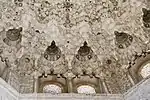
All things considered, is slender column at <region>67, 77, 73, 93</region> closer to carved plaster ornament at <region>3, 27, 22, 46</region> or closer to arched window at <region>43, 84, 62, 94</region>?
arched window at <region>43, 84, 62, 94</region>

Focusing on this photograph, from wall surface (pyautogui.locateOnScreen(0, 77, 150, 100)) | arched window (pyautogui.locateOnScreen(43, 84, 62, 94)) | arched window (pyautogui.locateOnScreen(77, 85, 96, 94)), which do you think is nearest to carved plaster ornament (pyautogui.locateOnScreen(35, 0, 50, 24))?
arched window (pyautogui.locateOnScreen(43, 84, 62, 94))

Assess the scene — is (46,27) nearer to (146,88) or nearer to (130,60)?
(130,60)

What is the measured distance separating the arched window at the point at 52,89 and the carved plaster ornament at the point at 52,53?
1036mm

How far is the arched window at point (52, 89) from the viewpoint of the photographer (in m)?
11.2

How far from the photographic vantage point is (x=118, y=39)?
12.2 meters

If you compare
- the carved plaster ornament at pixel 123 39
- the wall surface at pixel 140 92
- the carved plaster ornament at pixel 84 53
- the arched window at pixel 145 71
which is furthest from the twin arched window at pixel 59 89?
the carved plaster ornament at pixel 123 39

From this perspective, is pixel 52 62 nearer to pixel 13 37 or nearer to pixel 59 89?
pixel 59 89

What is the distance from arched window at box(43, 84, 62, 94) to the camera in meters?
11.2

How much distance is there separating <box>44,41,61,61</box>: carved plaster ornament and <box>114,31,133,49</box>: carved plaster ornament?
1850mm

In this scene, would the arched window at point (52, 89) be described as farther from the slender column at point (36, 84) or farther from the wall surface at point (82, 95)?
the wall surface at point (82, 95)

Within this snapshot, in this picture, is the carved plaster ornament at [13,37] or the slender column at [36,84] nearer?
the slender column at [36,84]

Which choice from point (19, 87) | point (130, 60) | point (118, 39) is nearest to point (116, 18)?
point (118, 39)

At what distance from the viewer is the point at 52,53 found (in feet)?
40.3

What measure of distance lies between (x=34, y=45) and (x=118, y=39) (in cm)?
260
